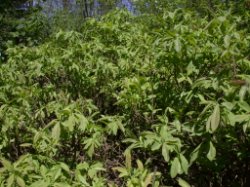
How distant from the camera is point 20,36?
783 centimetres

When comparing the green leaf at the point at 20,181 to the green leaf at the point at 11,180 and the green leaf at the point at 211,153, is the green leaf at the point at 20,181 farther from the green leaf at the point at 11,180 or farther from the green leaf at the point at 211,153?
the green leaf at the point at 211,153

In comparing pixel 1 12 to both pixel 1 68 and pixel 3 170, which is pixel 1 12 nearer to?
pixel 1 68

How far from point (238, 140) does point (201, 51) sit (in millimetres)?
597

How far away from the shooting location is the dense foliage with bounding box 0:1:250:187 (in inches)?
83.0

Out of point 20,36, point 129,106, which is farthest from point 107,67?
point 20,36

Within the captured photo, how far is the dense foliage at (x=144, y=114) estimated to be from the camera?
2107mm

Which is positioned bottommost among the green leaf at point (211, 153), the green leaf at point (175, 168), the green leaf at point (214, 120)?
the green leaf at point (175, 168)

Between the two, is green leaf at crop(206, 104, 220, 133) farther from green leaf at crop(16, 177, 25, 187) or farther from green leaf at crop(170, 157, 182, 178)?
green leaf at crop(16, 177, 25, 187)

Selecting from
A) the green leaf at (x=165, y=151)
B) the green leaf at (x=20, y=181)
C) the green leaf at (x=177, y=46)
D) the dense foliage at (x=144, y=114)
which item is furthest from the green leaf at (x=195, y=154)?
the green leaf at (x=20, y=181)

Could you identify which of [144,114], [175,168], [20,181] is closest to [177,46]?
[144,114]

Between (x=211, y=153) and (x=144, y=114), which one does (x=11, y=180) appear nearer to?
(x=211, y=153)

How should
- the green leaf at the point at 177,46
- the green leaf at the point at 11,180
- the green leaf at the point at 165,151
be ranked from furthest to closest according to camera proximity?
the green leaf at the point at 177,46
the green leaf at the point at 165,151
the green leaf at the point at 11,180

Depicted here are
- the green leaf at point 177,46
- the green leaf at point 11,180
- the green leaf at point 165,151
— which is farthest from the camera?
the green leaf at point 177,46

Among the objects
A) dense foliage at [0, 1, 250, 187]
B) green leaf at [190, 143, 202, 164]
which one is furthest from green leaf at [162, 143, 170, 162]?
green leaf at [190, 143, 202, 164]
